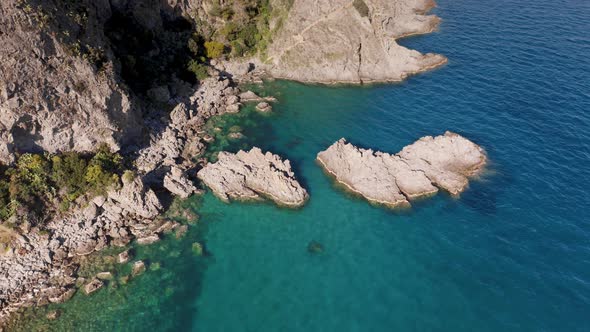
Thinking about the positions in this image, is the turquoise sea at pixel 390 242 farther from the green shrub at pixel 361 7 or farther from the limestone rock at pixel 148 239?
the green shrub at pixel 361 7

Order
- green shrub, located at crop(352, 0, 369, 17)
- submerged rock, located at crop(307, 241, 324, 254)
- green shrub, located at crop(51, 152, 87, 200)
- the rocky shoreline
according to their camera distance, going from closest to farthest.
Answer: the rocky shoreline
green shrub, located at crop(51, 152, 87, 200)
submerged rock, located at crop(307, 241, 324, 254)
green shrub, located at crop(352, 0, 369, 17)

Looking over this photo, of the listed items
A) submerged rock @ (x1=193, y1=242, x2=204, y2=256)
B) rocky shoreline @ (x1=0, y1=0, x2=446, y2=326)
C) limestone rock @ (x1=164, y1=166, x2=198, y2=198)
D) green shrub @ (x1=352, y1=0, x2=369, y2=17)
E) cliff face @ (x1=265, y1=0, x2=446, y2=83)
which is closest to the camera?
rocky shoreline @ (x1=0, y1=0, x2=446, y2=326)

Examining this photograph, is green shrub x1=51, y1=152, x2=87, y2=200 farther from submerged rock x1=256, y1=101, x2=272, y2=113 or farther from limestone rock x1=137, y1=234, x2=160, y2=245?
submerged rock x1=256, y1=101, x2=272, y2=113

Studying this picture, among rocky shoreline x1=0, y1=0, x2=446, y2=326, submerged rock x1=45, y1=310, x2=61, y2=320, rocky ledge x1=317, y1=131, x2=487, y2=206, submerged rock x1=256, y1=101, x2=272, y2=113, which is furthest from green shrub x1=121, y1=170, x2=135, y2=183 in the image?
submerged rock x1=256, y1=101, x2=272, y2=113

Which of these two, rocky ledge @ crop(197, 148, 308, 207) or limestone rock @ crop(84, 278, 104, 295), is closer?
→ limestone rock @ crop(84, 278, 104, 295)

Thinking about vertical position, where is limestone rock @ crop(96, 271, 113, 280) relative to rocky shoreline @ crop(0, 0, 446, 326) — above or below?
below

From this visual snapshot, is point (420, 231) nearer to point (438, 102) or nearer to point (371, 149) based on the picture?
point (371, 149)

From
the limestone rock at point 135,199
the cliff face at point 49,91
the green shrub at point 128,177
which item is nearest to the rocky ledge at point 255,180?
the limestone rock at point 135,199
